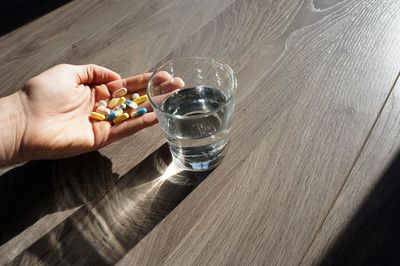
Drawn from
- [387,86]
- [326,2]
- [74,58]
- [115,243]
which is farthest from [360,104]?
[74,58]

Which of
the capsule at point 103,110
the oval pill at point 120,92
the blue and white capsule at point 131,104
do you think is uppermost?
the oval pill at point 120,92

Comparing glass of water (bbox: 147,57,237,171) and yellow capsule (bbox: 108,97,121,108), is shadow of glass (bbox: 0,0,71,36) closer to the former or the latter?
yellow capsule (bbox: 108,97,121,108)

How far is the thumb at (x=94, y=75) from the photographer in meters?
0.73

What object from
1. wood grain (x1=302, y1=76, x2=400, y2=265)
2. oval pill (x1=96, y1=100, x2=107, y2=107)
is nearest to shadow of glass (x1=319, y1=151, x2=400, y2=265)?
wood grain (x1=302, y1=76, x2=400, y2=265)

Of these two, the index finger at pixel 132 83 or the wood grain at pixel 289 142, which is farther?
the index finger at pixel 132 83

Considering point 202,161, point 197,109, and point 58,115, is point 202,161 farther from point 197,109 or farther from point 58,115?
point 58,115

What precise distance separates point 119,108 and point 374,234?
16.4 inches

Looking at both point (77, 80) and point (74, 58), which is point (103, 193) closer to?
point (77, 80)

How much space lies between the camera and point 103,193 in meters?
0.59

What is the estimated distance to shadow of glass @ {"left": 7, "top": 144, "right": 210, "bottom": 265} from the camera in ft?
1.74

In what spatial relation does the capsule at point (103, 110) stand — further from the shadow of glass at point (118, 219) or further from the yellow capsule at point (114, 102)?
the shadow of glass at point (118, 219)

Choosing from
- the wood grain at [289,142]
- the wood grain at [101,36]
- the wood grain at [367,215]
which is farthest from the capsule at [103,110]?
the wood grain at [367,215]

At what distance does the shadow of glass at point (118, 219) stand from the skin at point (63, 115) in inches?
3.3

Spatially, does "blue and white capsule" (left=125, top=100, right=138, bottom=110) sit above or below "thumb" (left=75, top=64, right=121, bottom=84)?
below
